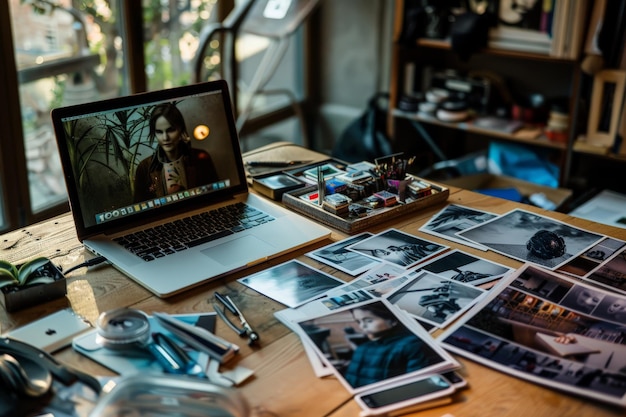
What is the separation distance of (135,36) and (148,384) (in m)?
2.32

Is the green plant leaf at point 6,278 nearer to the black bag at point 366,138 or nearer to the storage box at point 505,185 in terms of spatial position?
the storage box at point 505,185

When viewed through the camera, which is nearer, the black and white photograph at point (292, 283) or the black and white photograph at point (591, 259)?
the black and white photograph at point (292, 283)

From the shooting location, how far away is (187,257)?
139 cm

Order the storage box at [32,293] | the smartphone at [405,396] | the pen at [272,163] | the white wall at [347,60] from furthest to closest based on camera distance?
the white wall at [347,60] < the pen at [272,163] < the storage box at [32,293] < the smartphone at [405,396]

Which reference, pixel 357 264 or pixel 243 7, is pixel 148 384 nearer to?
pixel 357 264

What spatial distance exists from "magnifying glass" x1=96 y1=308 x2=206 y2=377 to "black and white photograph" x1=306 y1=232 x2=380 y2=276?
0.39 meters

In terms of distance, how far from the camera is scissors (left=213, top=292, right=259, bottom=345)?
1.16 meters

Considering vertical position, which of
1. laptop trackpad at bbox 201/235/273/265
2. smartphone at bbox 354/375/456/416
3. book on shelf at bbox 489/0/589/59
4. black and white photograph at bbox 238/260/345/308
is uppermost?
book on shelf at bbox 489/0/589/59

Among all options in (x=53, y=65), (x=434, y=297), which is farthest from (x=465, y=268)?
(x=53, y=65)

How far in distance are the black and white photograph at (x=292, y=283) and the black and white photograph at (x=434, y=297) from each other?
4.9 inches

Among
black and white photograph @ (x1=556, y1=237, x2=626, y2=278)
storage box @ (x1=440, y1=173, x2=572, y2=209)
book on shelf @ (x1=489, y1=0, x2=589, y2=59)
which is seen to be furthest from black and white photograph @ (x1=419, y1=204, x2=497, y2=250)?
book on shelf @ (x1=489, y1=0, x2=589, y2=59)

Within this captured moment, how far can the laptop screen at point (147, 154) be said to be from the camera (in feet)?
4.65

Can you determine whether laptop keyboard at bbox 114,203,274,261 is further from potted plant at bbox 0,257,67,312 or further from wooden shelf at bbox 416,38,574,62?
wooden shelf at bbox 416,38,574,62

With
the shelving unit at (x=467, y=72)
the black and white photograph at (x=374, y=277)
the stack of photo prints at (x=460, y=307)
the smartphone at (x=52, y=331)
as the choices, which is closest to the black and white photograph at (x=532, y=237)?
the stack of photo prints at (x=460, y=307)
